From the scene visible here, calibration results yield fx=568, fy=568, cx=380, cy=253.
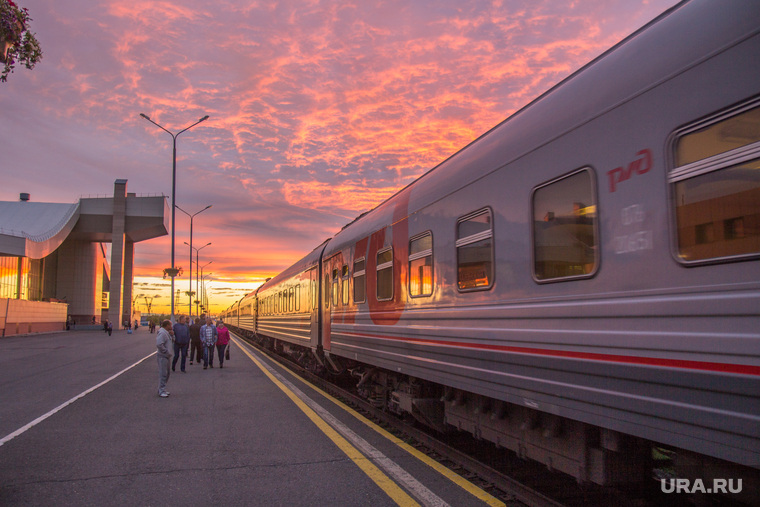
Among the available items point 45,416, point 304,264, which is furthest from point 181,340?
point 45,416

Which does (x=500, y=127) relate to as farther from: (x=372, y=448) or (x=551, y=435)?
(x=372, y=448)

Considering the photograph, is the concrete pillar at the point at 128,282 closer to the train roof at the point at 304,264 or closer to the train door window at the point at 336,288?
the train roof at the point at 304,264

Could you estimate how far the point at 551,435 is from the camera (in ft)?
14.1

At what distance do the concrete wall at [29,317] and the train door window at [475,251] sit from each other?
55.1 meters

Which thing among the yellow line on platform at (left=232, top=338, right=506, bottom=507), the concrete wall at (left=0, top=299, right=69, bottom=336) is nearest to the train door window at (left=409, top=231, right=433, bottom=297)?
the yellow line on platform at (left=232, top=338, right=506, bottom=507)

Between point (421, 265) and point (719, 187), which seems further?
point (421, 265)

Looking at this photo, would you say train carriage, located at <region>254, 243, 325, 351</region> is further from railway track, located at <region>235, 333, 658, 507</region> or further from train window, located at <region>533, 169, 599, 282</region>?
train window, located at <region>533, 169, 599, 282</region>

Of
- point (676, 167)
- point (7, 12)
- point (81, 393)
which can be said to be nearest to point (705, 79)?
point (676, 167)

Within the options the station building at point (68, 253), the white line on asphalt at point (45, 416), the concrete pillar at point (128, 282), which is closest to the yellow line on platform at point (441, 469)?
the white line on asphalt at point (45, 416)

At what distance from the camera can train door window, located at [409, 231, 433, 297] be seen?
19.8 feet

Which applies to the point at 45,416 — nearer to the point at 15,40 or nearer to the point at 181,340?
the point at 15,40

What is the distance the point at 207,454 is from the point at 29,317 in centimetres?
6027

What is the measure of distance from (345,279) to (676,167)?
7.25 metres

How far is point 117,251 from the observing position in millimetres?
66062
